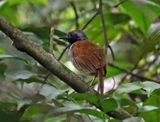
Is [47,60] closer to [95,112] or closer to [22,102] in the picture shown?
[22,102]

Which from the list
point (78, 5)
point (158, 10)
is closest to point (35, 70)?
point (158, 10)

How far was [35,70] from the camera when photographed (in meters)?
1.80

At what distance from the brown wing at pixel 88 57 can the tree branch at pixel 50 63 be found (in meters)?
0.11

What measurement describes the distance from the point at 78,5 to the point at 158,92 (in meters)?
2.35

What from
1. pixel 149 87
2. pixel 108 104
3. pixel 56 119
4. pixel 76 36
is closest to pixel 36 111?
pixel 56 119

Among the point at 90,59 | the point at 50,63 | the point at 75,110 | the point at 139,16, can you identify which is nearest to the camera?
the point at 75,110

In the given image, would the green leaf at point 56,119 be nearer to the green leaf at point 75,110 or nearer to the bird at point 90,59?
the green leaf at point 75,110

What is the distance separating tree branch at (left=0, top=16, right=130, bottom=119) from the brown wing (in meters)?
0.11

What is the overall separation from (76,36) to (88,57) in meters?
0.37

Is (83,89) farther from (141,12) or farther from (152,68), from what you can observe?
(152,68)

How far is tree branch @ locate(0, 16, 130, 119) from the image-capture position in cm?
147

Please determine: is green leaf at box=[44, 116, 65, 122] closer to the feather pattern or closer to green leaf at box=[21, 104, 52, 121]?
green leaf at box=[21, 104, 52, 121]

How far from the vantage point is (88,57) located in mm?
1615

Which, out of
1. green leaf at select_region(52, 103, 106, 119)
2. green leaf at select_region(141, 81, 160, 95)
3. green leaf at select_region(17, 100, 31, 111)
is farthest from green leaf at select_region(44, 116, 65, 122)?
green leaf at select_region(141, 81, 160, 95)
